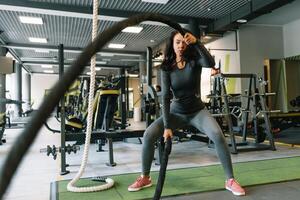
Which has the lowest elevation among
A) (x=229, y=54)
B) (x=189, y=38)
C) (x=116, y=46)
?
(x=189, y=38)

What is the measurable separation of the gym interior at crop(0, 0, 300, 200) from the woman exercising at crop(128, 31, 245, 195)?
0.66 ft

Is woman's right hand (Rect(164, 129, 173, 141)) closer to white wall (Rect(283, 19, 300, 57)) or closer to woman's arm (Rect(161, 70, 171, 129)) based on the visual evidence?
woman's arm (Rect(161, 70, 171, 129))

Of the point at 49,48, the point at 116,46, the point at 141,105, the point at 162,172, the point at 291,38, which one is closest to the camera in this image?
the point at 162,172

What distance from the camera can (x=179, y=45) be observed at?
2484mm

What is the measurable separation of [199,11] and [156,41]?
12.3 ft

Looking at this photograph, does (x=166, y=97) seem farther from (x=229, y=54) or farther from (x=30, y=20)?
(x=229, y=54)

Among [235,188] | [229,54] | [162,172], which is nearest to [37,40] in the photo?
[229,54]

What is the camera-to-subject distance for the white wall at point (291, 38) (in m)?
9.30

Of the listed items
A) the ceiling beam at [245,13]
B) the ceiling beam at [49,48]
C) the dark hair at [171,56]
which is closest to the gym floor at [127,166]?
the dark hair at [171,56]

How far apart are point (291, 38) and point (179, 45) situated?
847 centimetres

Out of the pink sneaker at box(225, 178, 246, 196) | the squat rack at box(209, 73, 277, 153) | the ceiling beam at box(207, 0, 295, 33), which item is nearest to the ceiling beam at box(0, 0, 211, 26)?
the ceiling beam at box(207, 0, 295, 33)

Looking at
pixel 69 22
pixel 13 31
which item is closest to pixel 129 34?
pixel 69 22

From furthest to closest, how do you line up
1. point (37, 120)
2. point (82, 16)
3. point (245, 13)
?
point (82, 16) → point (245, 13) → point (37, 120)

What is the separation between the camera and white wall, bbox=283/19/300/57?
930 centimetres
